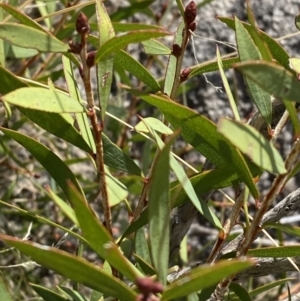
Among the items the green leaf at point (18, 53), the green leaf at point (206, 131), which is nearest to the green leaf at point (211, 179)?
the green leaf at point (206, 131)

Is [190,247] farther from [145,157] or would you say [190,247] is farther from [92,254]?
[145,157]

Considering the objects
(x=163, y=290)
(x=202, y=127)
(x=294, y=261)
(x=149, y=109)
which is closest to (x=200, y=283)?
(x=163, y=290)

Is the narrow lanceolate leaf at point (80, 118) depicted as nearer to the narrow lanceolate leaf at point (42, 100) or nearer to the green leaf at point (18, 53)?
the narrow lanceolate leaf at point (42, 100)

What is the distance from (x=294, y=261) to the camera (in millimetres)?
731

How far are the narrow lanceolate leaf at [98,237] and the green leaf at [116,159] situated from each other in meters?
0.23

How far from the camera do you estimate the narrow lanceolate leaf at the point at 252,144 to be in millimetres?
447

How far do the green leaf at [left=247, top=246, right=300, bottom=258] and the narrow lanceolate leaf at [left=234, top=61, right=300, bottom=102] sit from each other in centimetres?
19

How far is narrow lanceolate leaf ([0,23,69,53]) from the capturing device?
51cm

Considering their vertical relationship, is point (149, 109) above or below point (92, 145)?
below

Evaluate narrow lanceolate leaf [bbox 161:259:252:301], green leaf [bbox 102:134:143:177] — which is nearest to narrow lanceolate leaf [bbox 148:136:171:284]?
narrow lanceolate leaf [bbox 161:259:252:301]

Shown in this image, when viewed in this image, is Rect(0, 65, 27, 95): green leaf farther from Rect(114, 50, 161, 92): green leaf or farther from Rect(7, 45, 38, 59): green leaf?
Rect(7, 45, 38, 59): green leaf

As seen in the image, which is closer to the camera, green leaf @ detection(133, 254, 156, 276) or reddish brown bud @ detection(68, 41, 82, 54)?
reddish brown bud @ detection(68, 41, 82, 54)

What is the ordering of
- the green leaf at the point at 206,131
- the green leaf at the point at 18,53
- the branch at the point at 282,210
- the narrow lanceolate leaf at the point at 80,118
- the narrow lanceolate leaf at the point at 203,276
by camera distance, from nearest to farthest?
the narrow lanceolate leaf at the point at 203,276 → the green leaf at the point at 206,131 → the narrow lanceolate leaf at the point at 80,118 → the branch at the point at 282,210 → the green leaf at the point at 18,53

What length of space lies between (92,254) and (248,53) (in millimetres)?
973
